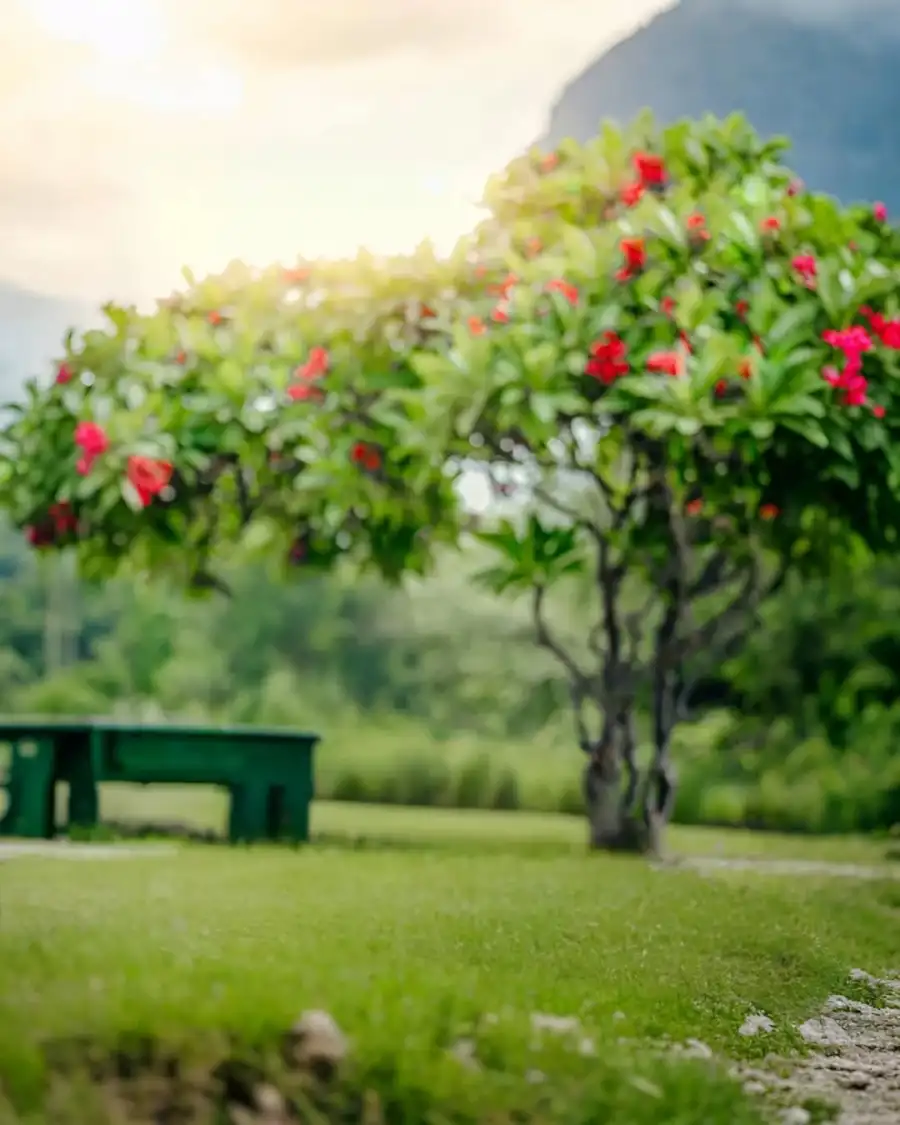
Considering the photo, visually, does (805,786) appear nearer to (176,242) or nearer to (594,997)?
(176,242)

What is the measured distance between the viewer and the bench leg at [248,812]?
22.6 feet

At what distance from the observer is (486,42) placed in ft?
18.1

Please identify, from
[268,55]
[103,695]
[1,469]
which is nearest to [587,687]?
[1,469]

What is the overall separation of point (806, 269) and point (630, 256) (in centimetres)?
67

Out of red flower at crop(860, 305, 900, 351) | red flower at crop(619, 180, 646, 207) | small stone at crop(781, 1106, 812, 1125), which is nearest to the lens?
small stone at crop(781, 1106, 812, 1125)

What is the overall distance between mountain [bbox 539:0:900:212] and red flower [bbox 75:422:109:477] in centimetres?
326

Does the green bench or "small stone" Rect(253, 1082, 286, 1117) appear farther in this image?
the green bench

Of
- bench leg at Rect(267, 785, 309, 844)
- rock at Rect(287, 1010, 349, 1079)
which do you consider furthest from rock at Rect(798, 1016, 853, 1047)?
bench leg at Rect(267, 785, 309, 844)

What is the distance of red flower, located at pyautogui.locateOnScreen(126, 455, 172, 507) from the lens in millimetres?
6188

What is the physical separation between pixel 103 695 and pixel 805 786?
234 inches

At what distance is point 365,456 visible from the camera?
6539 mm

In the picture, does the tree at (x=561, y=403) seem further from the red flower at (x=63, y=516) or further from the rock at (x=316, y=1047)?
the rock at (x=316, y=1047)

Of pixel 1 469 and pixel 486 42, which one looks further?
pixel 1 469

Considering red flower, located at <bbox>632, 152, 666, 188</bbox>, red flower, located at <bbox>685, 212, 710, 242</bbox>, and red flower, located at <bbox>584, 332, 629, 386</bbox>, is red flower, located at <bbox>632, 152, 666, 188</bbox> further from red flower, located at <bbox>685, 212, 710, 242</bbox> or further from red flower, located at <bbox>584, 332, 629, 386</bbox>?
red flower, located at <bbox>584, 332, 629, 386</bbox>
